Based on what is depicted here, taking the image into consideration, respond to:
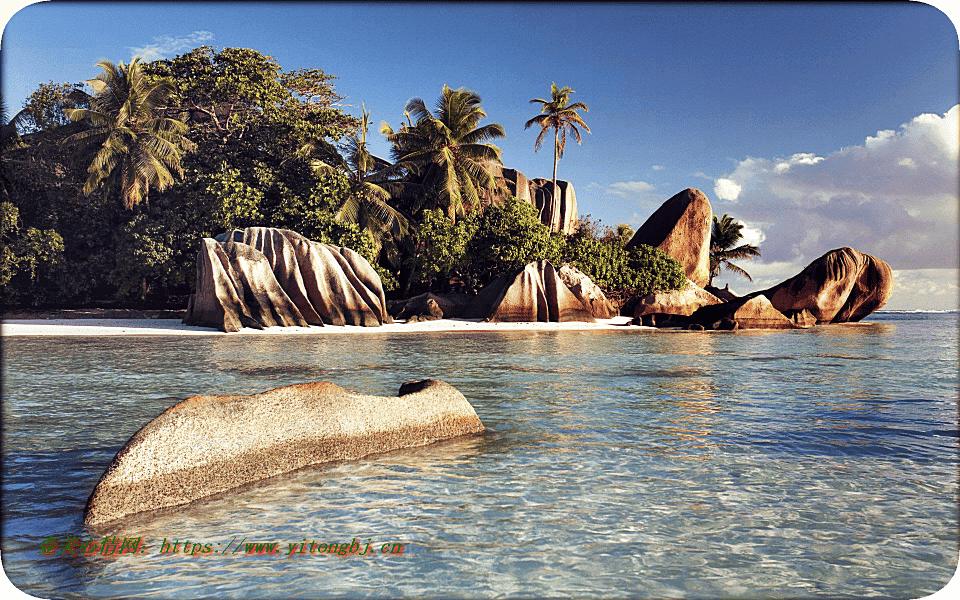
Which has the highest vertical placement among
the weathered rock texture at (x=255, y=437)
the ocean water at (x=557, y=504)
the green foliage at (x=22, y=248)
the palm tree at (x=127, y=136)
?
the palm tree at (x=127, y=136)

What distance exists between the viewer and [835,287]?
94.8 feet

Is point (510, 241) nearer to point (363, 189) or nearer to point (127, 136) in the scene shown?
point (363, 189)

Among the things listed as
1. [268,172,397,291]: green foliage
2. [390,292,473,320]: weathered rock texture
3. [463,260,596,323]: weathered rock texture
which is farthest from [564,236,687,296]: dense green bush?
[268,172,397,291]: green foliage

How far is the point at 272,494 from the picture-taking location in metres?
3.64

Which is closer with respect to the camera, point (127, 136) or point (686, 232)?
point (127, 136)

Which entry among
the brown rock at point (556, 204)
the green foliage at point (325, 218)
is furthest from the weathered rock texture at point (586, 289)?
the brown rock at point (556, 204)

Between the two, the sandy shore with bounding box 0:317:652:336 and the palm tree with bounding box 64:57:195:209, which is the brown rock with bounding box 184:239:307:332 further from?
the palm tree with bounding box 64:57:195:209

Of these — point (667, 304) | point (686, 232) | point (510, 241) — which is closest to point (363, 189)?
point (510, 241)

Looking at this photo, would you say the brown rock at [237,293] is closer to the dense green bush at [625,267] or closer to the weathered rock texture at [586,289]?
the weathered rock texture at [586,289]

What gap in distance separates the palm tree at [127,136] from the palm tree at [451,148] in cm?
936

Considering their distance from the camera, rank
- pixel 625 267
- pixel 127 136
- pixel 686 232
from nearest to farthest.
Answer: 1. pixel 127 136
2. pixel 625 267
3. pixel 686 232

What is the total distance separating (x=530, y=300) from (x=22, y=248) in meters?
19.8

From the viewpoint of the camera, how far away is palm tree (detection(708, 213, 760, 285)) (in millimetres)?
43781

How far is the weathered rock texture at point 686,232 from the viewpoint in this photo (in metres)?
34.7
